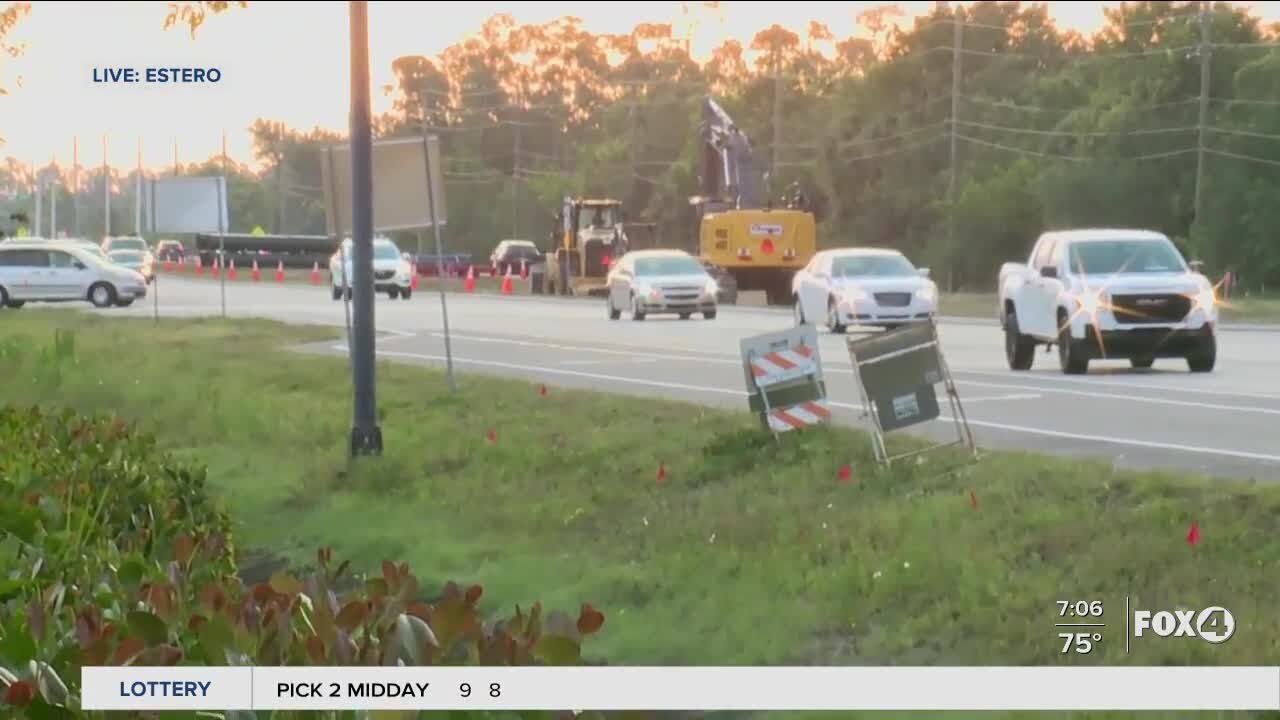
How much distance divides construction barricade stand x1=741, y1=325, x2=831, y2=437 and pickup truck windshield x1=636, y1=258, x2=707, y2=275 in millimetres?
29142

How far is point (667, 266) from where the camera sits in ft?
149

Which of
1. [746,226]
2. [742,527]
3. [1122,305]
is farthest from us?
[746,226]

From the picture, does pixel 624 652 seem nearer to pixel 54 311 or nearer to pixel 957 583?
pixel 957 583

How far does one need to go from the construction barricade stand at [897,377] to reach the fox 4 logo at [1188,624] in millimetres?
5489

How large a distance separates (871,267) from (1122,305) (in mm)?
13829

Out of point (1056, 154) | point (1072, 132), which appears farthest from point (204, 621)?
point (1056, 154)

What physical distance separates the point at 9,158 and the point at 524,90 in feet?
318

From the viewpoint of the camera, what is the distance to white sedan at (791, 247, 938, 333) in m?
37.1

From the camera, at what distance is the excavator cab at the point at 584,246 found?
206 feet

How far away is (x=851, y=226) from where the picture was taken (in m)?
92.2

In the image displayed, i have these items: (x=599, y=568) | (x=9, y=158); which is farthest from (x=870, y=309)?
(x=599, y=568)

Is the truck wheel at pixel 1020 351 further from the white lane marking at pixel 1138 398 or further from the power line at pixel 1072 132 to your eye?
the power line at pixel 1072 132

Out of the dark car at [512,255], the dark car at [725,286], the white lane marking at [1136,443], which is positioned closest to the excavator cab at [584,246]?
the dark car at [725,286]

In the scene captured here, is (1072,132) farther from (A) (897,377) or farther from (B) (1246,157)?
(A) (897,377)
